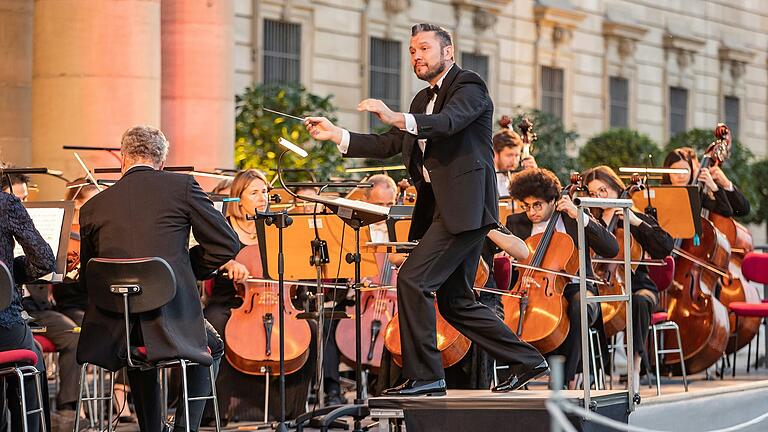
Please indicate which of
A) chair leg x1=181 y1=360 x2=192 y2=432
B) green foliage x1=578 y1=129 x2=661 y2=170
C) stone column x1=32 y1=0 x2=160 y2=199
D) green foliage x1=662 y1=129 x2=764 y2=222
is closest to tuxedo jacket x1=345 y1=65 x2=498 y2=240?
chair leg x1=181 y1=360 x2=192 y2=432

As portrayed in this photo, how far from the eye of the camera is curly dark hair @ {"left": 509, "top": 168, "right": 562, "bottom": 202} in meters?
9.23

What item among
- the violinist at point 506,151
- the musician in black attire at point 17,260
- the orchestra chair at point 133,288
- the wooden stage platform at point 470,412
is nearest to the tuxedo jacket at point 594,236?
the violinist at point 506,151

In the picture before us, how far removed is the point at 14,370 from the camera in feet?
23.6

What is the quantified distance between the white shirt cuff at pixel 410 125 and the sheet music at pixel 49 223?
2259 mm

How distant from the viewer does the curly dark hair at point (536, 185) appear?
9227 mm

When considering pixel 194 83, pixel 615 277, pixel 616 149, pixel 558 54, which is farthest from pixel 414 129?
pixel 558 54

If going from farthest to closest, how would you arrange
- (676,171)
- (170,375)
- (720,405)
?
1. (676,171)
2. (170,375)
3. (720,405)

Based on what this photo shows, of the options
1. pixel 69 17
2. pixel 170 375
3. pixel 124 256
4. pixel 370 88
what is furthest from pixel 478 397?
pixel 370 88

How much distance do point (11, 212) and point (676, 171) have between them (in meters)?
5.67

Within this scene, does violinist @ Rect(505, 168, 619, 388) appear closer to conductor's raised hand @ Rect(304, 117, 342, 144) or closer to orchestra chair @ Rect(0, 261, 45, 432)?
conductor's raised hand @ Rect(304, 117, 342, 144)

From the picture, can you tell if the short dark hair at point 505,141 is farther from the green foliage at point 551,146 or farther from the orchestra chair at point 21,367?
the green foliage at point 551,146

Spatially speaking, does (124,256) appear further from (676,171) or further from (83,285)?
(676,171)

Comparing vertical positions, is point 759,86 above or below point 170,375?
above

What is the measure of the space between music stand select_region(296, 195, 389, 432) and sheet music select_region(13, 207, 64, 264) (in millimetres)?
1357
